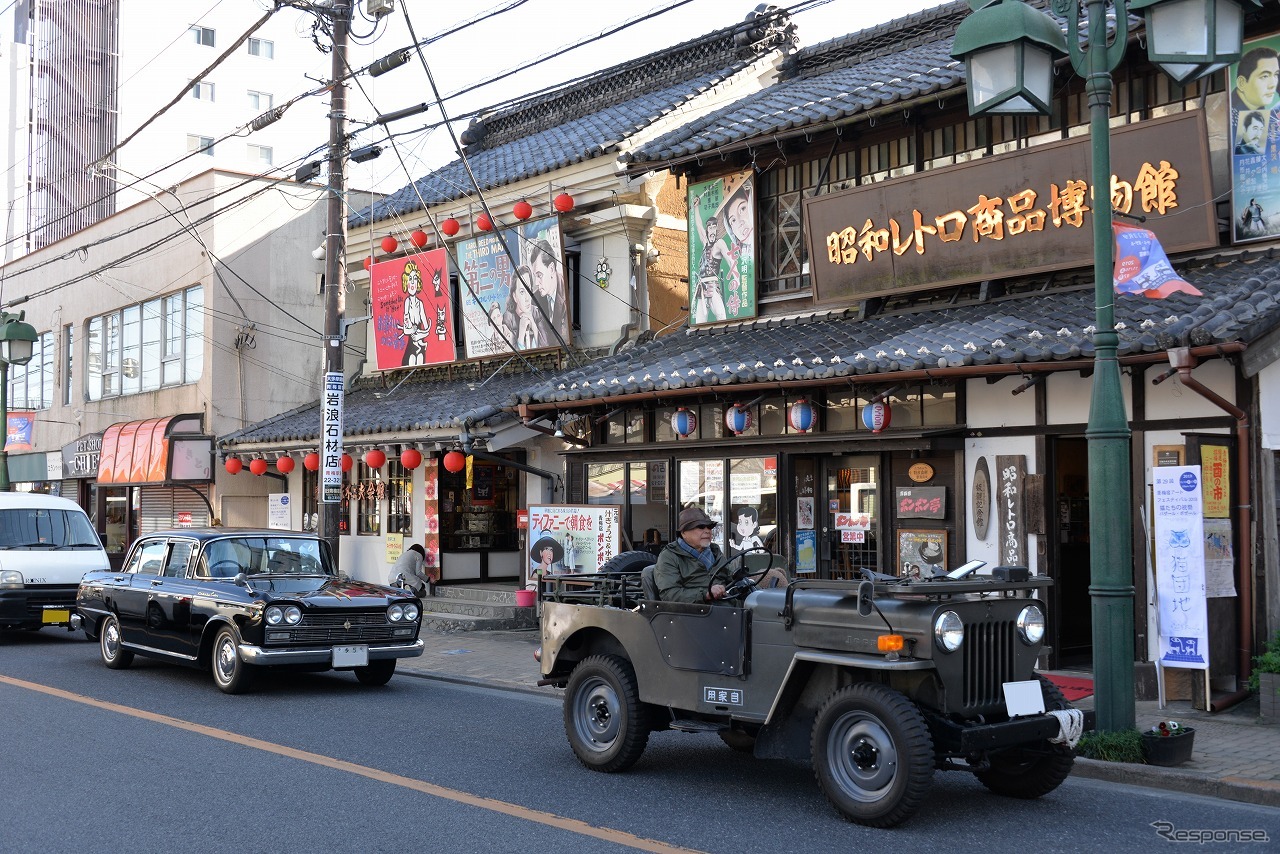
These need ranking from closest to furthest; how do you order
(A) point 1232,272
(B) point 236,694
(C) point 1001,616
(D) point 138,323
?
(C) point 1001,616
(A) point 1232,272
(B) point 236,694
(D) point 138,323

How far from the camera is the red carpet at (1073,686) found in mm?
10250

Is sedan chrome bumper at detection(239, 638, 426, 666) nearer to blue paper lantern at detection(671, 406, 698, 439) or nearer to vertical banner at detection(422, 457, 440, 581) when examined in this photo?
blue paper lantern at detection(671, 406, 698, 439)

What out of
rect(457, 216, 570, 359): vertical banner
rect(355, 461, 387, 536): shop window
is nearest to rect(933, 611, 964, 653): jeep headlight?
rect(457, 216, 570, 359): vertical banner

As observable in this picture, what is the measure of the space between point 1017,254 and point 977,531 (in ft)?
9.90

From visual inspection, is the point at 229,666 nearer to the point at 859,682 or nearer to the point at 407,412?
the point at 859,682

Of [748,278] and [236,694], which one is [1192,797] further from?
[748,278]

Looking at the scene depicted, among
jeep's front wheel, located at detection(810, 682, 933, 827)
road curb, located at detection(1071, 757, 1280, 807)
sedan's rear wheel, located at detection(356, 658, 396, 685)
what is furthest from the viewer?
sedan's rear wheel, located at detection(356, 658, 396, 685)

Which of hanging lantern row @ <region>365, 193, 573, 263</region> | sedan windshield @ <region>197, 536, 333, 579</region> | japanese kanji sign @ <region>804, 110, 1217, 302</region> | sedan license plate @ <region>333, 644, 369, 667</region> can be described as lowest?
sedan license plate @ <region>333, 644, 369, 667</region>

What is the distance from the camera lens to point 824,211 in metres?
14.3

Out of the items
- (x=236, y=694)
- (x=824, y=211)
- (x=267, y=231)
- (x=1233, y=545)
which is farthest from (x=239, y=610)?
(x=267, y=231)

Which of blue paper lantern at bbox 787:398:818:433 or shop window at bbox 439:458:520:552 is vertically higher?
blue paper lantern at bbox 787:398:818:433

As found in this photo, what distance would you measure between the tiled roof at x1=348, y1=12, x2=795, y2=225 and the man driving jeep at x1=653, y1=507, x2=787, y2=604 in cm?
1060

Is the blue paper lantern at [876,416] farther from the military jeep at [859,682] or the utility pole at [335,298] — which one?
the utility pole at [335,298]

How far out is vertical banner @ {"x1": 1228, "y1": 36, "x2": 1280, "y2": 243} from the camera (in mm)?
10812
